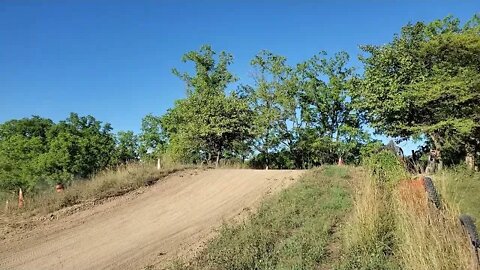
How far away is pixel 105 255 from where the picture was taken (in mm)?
9773

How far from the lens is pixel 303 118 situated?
45.0 meters

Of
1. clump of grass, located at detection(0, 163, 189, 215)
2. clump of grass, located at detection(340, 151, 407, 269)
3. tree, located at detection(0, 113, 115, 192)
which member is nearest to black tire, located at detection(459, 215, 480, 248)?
clump of grass, located at detection(340, 151, 407, 269)

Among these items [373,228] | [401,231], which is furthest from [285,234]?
[401,231]

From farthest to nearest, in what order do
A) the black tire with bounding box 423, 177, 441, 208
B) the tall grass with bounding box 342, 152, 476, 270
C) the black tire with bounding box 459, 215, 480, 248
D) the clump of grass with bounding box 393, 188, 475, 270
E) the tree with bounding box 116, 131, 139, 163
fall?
1. the tree with bounding box 116, 131, 139, 163
2. the black tire with bounding box 423, 177, 441, 208
3. the tall grass with bounding box 342, 152, 476, 270
4. the clump of grass with bounding box 393, 188, 475, 270
5. the black tire with bounding box 459, 215, 480, 248

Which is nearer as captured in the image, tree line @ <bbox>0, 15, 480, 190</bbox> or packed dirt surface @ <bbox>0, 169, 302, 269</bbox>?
packed dirt surface @ <bbox>0, 169, 302, 269</bbox>

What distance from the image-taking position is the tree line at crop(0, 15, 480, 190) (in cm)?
2820

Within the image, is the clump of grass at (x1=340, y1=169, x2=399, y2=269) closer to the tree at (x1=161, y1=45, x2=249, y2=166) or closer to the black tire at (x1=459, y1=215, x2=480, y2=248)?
the black tire at (x1=459, y1=215, x2=480, y2=248)

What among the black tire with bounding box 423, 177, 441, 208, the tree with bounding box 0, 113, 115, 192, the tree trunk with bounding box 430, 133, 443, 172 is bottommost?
the black tire with bounding box 423, 177, 441, 208

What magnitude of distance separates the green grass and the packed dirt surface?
1119 millimetres

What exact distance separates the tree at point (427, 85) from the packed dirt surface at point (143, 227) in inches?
523

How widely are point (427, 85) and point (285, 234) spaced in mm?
23436

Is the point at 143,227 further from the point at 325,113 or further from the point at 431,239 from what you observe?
the point at 325,113

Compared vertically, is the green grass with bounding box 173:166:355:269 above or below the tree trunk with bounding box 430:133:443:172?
below

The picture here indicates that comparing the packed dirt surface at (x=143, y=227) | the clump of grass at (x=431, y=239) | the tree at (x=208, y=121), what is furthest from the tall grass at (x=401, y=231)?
the tree at (x=208, y=121)
